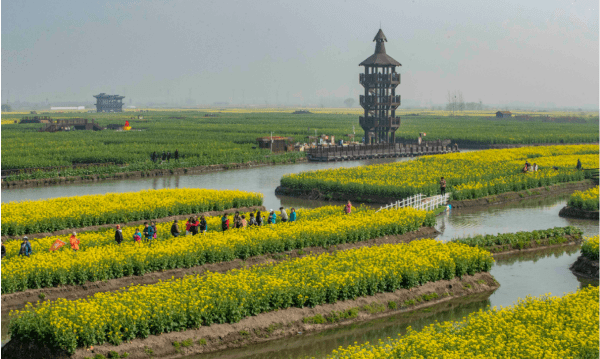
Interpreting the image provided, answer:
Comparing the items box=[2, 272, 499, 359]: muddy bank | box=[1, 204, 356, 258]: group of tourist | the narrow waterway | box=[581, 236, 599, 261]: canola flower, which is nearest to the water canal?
the narrow waterway

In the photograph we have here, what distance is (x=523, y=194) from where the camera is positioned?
53.6 metres

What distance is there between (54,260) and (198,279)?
6329 millimetres

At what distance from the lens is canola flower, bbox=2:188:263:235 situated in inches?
1420

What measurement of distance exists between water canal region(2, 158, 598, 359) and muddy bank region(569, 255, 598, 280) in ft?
1.24

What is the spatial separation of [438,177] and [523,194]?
6746 millimetres

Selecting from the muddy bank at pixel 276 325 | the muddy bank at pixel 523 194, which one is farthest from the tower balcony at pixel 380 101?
the muddy bank at pixel 276 325

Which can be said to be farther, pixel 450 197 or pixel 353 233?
pixel 450 197

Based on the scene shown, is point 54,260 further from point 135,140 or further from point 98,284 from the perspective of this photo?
point 135,140

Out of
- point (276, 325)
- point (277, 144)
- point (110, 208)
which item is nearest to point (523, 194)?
point (110, 208)

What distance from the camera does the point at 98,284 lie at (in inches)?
1025

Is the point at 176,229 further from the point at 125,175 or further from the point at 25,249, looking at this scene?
the point at 125,175

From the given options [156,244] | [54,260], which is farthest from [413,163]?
[54,260]

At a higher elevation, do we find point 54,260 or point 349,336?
point 54,260

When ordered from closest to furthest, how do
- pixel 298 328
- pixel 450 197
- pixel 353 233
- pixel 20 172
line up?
pixel 298 328 < pixel 353 233 < pixel 450 197 < pixel 20 172
